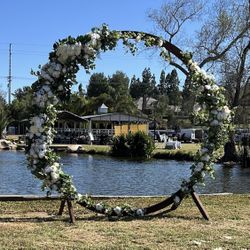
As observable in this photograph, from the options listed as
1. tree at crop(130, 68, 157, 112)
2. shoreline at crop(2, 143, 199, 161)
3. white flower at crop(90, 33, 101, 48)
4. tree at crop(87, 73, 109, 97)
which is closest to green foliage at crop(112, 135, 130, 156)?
shoreline at crop(2, 143, 199, 161)

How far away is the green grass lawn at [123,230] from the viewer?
292 inches

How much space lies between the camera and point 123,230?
8.41 m

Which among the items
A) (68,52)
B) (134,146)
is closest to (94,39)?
(68,52)

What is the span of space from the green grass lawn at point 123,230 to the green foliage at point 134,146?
29.6 m

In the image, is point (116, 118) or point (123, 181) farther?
point (116, 118)

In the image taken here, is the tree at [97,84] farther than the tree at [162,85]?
No

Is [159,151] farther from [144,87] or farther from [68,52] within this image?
[144,87]

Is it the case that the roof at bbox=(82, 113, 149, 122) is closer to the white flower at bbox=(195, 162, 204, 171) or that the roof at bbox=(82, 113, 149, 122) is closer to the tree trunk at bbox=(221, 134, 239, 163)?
the tree trunk at bbox=(221, 134, 239, 163)

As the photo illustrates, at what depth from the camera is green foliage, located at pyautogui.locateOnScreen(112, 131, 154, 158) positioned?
4100 cm

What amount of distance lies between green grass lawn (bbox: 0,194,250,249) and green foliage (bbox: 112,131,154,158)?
29627mm

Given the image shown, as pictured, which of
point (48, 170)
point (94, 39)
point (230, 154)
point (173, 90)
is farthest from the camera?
point (173, 90)

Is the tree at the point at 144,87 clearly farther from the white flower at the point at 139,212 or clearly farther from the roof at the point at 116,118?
the white flower at the point at 139,212

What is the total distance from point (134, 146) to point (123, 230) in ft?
110

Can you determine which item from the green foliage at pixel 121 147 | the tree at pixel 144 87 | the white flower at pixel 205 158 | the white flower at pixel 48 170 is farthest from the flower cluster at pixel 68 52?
the tree at pixel 144 87
